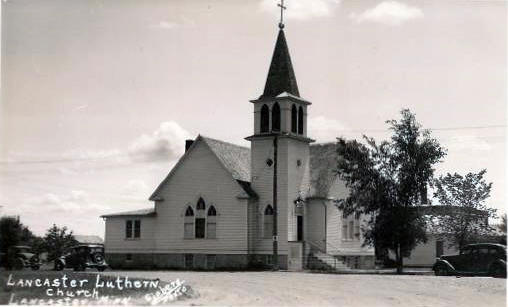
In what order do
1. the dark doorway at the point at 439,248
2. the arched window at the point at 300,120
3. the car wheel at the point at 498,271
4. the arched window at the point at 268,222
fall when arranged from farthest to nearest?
the dark doorway at the point at 439,248
the arched window at the point at 300,120
the arched window at the point at 268,222
the car wheel at the point at 498,271

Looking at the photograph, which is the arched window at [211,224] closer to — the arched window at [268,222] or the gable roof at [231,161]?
the gable roof at [231,161]

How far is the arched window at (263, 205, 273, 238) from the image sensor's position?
4581 centimetres

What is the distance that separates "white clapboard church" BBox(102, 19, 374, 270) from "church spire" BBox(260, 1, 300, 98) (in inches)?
2.5

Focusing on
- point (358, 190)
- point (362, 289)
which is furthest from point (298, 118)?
point (362, 289)

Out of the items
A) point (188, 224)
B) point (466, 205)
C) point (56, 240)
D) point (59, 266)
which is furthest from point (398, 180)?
point (56, 240)

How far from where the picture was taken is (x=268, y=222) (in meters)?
45.9

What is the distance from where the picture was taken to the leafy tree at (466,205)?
149 feet

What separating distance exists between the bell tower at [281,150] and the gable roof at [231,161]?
909 mm

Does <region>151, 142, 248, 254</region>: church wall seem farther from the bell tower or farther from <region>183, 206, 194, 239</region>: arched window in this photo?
the bell tower

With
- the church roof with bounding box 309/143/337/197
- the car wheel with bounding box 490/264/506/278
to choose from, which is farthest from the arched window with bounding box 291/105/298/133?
the car wheel with bounding box 490/264/506/278

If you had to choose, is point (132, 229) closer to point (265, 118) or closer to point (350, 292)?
point (265, 118)

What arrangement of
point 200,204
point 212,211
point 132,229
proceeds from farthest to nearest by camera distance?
Answer: point 132,229, point 200,204, point 212,211

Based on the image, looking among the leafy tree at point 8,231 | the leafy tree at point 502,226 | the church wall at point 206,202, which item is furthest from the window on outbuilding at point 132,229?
the leafy tree at point 502,226

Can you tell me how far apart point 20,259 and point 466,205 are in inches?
1034
